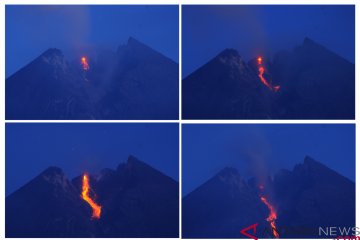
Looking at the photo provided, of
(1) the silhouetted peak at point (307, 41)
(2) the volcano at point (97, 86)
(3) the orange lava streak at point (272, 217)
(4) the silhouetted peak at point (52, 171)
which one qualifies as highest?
(1) the silhouetted peak at point (307, 41)

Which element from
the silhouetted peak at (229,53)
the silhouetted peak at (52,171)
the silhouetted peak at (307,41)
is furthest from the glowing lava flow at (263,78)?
the silhouetted peak at (52,171)

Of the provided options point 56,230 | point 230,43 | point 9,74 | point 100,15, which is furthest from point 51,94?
point 230,43

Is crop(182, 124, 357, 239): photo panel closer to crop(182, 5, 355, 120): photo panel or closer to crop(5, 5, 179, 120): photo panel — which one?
crop(182, 5, 355, 120): photo panel

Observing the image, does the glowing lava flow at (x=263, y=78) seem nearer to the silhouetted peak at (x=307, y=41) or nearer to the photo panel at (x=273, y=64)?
the photo panel at (x=273, y=64)

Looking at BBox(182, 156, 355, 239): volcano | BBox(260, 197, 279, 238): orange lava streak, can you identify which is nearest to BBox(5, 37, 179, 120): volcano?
BBox(182, 156, 355, 239): volcano

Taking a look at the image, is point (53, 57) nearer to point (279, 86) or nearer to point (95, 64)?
point (95, 64)

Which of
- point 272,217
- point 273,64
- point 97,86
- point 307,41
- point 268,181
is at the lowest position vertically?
point 272,217

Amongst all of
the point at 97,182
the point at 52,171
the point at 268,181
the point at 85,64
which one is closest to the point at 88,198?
the point at 97,182
